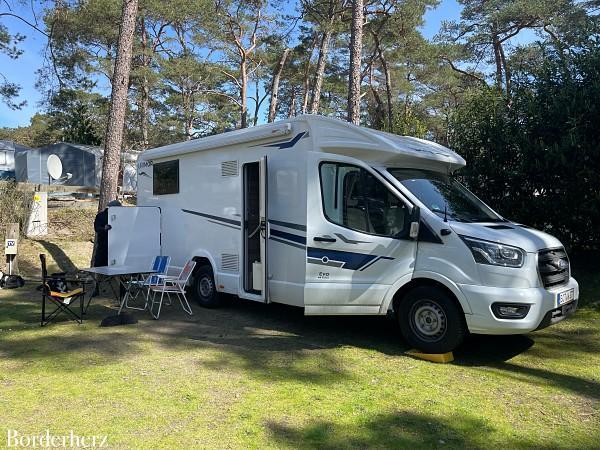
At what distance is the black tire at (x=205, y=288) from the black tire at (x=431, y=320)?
123 inches

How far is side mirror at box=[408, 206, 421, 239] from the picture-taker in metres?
5.04

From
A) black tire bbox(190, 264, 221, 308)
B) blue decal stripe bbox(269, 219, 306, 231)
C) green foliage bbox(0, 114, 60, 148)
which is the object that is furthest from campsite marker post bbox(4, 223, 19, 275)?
green foliage bbox(0, 114, 60, 148)

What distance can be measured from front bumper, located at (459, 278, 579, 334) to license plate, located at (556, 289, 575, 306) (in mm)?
41

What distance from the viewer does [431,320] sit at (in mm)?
5078

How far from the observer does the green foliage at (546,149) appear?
7.13 m

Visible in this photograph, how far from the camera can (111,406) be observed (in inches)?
150

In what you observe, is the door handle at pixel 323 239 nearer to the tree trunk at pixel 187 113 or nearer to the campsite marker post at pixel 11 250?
the campsite marker post at pixel 11 250

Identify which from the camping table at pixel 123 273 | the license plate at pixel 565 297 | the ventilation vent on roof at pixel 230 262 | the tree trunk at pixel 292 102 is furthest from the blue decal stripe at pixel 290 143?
the tree trunk at pixel 292 102

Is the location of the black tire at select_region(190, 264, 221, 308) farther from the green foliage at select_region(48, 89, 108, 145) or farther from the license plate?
the green foliage at select_region(48, 89, 108, 145)

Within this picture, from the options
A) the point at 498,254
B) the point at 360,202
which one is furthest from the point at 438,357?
the point at 360,202

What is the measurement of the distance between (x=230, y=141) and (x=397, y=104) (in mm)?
24495

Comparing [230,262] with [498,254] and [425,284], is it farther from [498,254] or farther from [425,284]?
[498,254]

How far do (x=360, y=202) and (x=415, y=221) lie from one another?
0.72 metres

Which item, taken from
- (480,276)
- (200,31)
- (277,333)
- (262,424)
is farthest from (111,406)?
(200,31)
